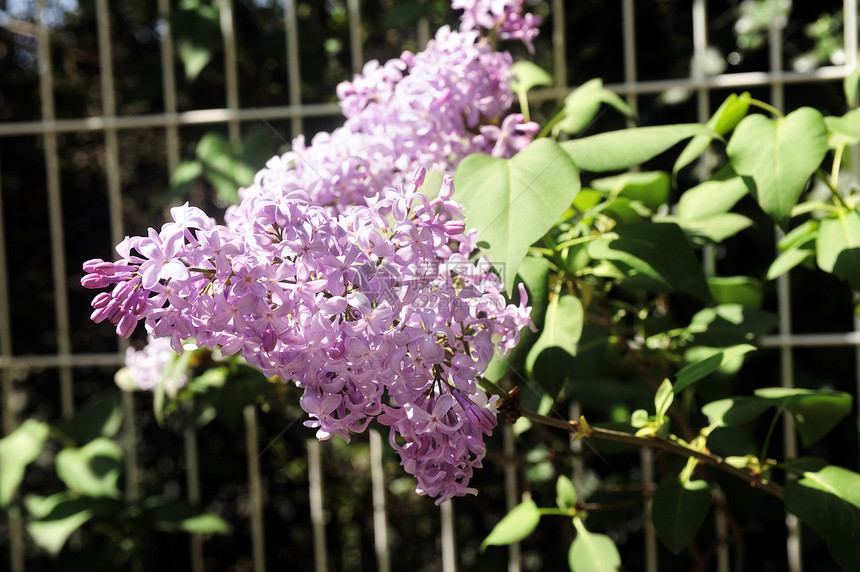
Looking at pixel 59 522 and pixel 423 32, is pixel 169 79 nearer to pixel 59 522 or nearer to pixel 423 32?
pixel 423 32

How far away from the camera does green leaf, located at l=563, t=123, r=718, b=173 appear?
0.90 m

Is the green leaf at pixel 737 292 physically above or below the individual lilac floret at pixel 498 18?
below

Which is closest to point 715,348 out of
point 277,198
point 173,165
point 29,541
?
point 277,198

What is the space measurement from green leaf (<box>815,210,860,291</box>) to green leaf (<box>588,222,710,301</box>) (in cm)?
16

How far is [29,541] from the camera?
189 cm

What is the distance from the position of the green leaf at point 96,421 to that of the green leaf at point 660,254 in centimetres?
110

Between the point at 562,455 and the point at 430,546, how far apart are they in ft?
2.02

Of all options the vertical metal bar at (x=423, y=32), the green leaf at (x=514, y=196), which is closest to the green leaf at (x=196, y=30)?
the vertical metal bar at (x=423, y=32)

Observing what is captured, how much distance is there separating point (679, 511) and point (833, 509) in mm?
168

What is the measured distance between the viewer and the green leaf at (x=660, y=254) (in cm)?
92

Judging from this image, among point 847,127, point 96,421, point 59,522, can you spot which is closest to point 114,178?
point 96,421

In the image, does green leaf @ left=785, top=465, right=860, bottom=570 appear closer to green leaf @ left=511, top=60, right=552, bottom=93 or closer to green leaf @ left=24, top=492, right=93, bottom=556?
green leaf @ left=511, top=60, right=552, bottom=93

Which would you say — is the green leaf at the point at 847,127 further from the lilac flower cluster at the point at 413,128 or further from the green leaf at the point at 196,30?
the green leaf at the point at 196,30

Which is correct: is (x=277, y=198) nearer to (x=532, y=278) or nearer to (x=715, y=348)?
(x=532, y=278)
